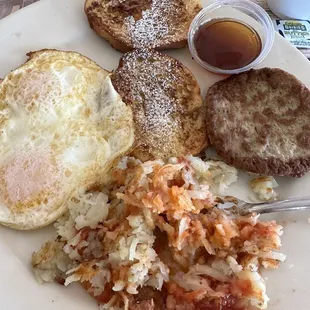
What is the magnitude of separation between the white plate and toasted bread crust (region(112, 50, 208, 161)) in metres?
0.17

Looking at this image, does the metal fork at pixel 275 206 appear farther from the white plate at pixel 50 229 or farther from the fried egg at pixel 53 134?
the fried egg at pixel 53 134

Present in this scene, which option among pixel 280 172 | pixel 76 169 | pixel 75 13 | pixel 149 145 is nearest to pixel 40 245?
pixel 76 169

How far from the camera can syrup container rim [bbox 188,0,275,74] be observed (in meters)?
3.08

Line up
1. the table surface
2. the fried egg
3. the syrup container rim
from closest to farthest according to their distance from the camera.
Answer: the fried egg, the syrup container rim, the table surface

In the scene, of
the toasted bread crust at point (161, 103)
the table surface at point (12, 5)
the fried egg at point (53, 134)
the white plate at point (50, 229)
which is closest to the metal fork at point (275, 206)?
the white plate at point (50, 229)

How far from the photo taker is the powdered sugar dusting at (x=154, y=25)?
3.11 m

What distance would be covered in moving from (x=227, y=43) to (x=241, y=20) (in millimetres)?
223

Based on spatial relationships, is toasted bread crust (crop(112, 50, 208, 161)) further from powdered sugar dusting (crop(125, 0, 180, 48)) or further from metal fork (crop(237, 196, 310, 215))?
metal fork (crop(237, 196, 310, 215))

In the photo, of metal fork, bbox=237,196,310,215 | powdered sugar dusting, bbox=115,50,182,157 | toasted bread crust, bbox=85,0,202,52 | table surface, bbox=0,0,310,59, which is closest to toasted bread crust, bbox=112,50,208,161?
powdered sugar dusting, bbox=115,50,182,157

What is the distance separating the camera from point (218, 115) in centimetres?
284

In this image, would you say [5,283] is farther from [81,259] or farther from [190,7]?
[190,7]

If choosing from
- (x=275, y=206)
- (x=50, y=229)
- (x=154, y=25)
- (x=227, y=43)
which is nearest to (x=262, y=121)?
(x=275, y=206)

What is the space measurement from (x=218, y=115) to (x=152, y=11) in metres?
0.91

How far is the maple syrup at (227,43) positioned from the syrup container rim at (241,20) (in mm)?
29
